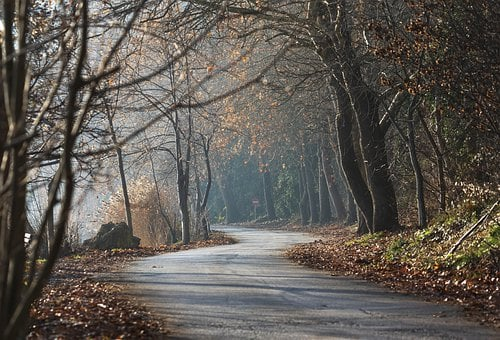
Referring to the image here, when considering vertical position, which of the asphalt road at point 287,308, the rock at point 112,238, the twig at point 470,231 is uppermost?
the rock at point 112,238

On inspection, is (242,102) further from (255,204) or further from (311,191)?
(255,204)

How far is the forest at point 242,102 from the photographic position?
4.10 meters

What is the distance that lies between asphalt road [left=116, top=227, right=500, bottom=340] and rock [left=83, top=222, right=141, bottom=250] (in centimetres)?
1217

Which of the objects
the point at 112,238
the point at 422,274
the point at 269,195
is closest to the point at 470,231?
the point at 422,274

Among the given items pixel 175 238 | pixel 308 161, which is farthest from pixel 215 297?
pixel 308 161

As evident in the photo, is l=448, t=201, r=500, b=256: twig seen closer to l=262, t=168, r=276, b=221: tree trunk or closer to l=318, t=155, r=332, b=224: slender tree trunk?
l=318, t=155, r=332, b=224: slender tree trunk

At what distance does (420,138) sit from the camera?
74.5 ft

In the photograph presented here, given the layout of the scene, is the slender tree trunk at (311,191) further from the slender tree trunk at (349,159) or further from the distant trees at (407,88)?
the slender tree trunk at (349,159)

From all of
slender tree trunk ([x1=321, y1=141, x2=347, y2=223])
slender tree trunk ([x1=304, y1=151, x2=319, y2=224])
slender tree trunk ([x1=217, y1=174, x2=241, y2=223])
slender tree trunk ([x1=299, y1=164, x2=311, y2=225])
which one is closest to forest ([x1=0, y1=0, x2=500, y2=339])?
slender tree trunk ([x1=321, y1=141, x2=347, y2=223])

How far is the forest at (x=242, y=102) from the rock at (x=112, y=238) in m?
0.61

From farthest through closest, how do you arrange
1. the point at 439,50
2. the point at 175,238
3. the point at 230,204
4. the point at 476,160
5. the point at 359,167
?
the point at 230,204 → the point at 175,238 → the point at 359,167 → the point at 476,160 → the point at 439,50

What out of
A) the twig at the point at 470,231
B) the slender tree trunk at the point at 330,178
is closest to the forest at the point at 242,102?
the twig at the point at 470,231

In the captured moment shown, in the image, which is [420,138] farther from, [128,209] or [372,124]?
[128,209]

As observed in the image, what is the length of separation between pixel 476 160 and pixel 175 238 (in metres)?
23.8
